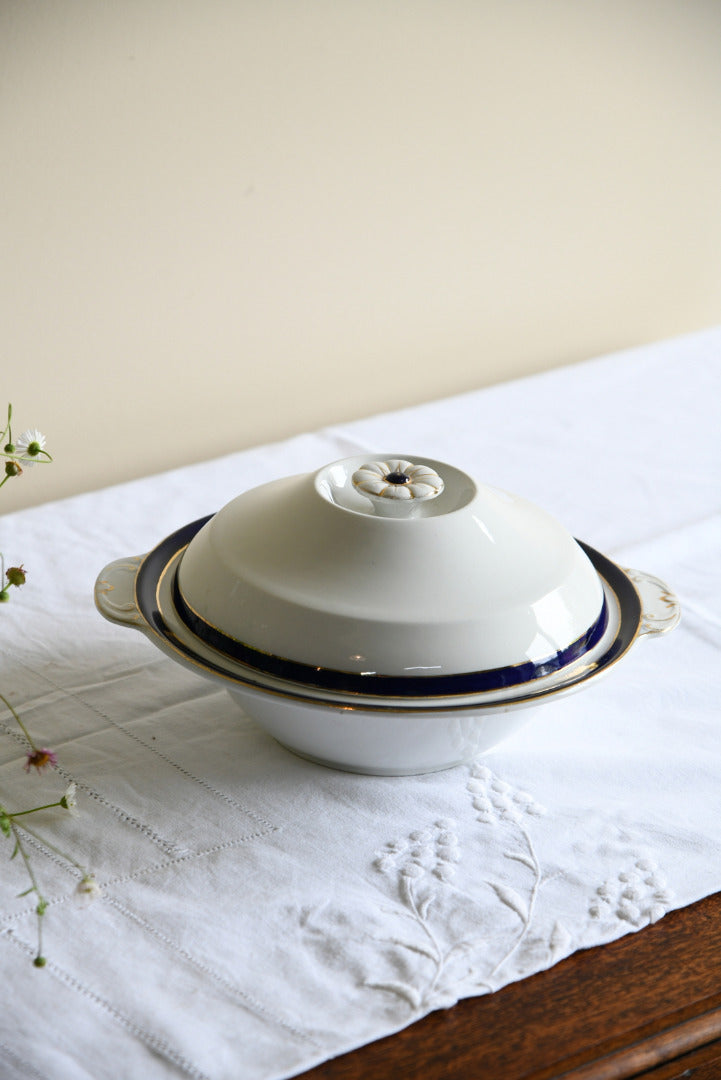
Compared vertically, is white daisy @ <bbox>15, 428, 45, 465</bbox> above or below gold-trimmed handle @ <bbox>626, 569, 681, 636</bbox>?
above

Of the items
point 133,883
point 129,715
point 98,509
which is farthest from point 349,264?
point 133,883

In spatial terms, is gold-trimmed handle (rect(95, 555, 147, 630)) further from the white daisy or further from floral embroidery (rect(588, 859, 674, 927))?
floral embroidery (rect(588, 859, 674, 927))

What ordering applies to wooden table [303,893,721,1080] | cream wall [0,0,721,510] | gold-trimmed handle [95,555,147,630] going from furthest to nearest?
cream wall [0,0,721,510], gold-trimmed handle [95,555,147,630], wooden table [303,893,721,1080]

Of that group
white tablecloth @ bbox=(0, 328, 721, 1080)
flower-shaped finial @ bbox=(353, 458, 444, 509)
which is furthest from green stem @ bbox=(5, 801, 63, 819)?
flower-shaped finial @ bbox=(353, 458, 444, 509)

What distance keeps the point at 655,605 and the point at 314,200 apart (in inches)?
27.0

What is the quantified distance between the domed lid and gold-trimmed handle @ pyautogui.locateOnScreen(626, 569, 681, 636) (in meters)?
0.03

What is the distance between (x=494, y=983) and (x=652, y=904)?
0.32 feet

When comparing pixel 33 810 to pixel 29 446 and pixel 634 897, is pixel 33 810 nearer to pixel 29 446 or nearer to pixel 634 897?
pixel 29 446

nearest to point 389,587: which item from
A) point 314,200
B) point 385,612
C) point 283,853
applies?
point 385,612

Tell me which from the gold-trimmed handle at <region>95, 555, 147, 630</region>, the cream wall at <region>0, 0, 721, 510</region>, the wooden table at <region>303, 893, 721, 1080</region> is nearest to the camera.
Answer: the wooden table at <region>303, 893, 721, 1080</region>

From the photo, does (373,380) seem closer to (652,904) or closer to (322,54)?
(322,54)

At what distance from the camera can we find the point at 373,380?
1298mm

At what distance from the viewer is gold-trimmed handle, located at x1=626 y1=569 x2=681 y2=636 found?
0.59 m

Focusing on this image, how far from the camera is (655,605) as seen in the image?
24.1 inches
